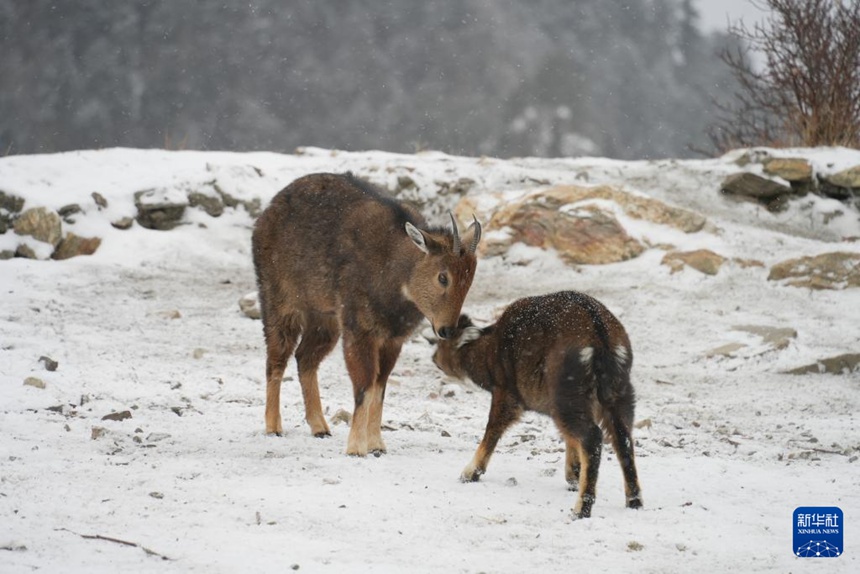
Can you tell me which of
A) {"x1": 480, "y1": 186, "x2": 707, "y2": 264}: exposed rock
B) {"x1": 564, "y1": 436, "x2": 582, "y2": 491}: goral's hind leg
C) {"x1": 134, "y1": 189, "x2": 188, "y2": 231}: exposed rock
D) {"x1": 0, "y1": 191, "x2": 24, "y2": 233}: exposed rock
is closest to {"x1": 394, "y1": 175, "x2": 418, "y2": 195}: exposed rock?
{"x1": 480, "y1": 186, "x2": 707, "y2": 264}: exposed rock

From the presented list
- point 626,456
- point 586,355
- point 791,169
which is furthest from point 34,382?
point 791,169

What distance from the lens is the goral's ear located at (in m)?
6.75

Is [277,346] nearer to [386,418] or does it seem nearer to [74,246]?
[386,418]

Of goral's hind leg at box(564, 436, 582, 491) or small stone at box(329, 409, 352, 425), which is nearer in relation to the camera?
goral's hind leg at box(564, 436, 582, 491)

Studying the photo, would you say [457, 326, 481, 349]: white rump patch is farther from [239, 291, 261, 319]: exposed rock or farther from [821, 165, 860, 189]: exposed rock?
[821, 165, 860, 189]: exposed rock

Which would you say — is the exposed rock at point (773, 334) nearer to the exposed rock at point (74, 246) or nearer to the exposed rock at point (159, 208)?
the exposed rock at point (159, 208)

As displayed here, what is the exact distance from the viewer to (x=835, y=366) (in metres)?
9.63

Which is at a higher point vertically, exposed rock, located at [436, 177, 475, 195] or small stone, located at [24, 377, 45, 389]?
exposed rock, located at [436, 177, 475, 195]

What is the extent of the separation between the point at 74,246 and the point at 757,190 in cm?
1056

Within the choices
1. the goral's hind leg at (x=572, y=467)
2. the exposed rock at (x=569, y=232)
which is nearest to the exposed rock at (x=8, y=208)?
the exposed rock at (x=569, y=232)

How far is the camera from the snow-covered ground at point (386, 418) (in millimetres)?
4738

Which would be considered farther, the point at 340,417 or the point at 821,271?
the point at 821,271

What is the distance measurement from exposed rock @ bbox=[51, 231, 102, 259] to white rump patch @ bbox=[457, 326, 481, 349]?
8.05 meters

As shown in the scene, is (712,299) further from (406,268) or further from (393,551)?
(393,551)
